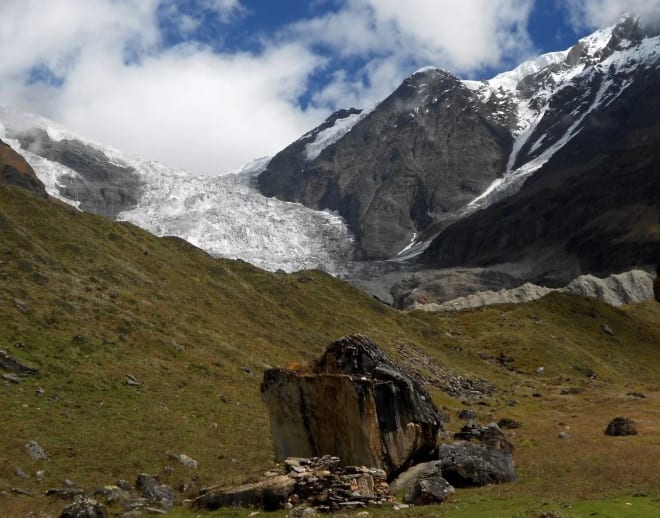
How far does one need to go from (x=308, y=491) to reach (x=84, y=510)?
26.3ft

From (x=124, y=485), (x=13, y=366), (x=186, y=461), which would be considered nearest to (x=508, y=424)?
A: (x=186, y=461)

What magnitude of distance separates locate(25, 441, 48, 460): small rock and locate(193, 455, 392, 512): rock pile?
8506 millimetres

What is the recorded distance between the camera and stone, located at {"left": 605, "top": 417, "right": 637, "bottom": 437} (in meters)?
50.3

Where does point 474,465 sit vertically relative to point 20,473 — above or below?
below

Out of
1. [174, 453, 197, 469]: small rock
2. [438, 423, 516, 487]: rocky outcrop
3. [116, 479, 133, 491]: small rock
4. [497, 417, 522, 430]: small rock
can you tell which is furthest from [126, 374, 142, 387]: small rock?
[497, 417, 522, 430]: small rock

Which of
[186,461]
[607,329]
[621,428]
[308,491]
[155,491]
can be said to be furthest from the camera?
[607,329]

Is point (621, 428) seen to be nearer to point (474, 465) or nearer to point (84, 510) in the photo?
point (474, 465)

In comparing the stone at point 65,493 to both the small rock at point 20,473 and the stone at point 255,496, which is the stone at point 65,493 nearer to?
the small rock at point 20,473

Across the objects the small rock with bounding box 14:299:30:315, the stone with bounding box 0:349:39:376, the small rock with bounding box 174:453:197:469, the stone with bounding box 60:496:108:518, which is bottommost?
the stone with bounding box 60:496:108:518

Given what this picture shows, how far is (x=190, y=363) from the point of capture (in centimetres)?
5212

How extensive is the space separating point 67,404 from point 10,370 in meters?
4.57

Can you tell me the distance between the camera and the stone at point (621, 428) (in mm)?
50322

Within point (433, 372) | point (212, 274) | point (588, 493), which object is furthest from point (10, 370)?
point (433, 372)

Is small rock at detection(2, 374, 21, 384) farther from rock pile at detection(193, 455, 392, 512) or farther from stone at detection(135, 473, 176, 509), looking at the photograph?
rock pile at detection(193, 455, 392, 512)
